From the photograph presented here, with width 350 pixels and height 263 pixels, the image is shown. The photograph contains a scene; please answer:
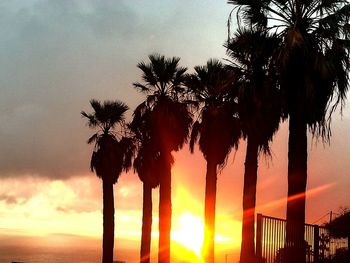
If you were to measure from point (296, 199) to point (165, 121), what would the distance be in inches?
800

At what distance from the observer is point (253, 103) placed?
94.7 ft

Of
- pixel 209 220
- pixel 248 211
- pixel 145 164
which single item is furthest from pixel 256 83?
pixel 145 164

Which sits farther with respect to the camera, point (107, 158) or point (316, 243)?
point (107, 158)

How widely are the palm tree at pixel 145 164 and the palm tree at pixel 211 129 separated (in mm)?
4077

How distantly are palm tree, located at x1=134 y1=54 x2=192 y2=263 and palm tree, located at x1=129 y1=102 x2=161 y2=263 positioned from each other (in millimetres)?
718

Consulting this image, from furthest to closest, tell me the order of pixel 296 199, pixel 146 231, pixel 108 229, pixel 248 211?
pixel 146 231 → pixel 108 229 → pixel 248 211 → pixel 296 199

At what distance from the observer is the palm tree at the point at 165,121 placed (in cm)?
4066

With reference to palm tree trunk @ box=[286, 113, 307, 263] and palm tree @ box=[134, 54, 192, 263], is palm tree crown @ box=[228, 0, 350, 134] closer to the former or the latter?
palm tree trunk @ box=[286, 113, 307, 263]

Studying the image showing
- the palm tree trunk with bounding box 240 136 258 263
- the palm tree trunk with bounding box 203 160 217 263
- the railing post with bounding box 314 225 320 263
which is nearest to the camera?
the railing post with bounding box 314 225 320 263

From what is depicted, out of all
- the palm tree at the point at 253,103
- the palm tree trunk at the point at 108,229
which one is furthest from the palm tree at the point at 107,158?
the palm tree at the point at 253,103

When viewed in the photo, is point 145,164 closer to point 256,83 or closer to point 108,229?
point 108,229

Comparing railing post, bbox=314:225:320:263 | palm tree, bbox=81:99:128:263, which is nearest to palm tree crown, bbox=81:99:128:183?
palm tree, bbox=81:99:128:263

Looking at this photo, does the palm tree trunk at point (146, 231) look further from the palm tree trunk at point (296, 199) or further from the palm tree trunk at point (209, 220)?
the palm tree trunk at point (296, 199)

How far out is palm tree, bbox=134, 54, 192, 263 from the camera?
40.7 meters
